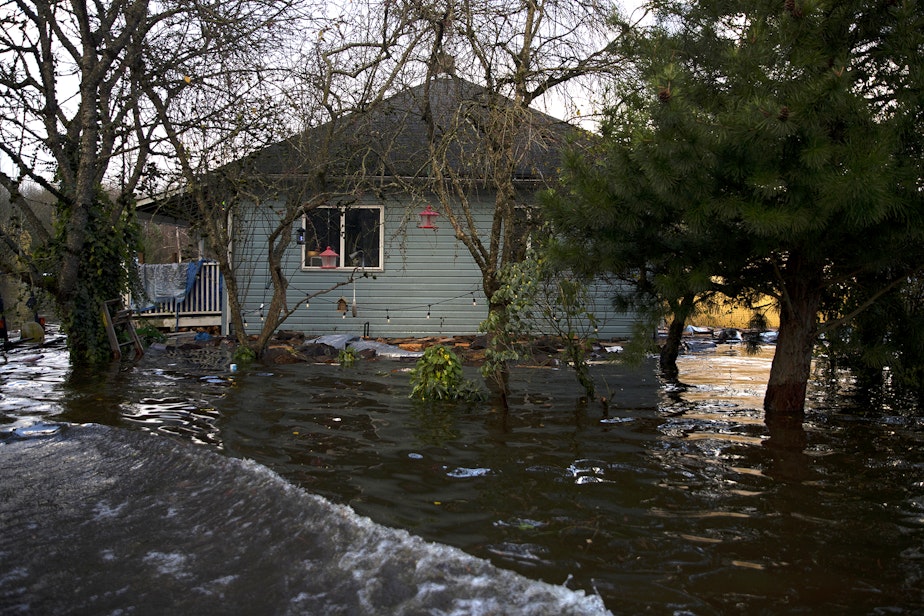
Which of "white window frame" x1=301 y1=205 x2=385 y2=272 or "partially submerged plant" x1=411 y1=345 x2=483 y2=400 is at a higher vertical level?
"white window frame" x1=301 y1=205 x2=385 y2=272

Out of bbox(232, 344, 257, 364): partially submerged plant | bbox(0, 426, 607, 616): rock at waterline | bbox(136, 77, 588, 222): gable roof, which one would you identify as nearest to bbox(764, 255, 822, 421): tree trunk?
bbox(136, 77, 588, 222): gable roof

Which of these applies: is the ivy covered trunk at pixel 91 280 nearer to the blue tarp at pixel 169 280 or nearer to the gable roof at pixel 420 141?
the gable roof at pixel 420 141

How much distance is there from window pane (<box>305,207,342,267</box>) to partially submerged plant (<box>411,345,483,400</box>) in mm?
7261

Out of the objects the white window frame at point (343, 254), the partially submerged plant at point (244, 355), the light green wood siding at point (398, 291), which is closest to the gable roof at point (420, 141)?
the white window frame at point (343, 254)

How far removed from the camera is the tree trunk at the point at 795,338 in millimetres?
6582

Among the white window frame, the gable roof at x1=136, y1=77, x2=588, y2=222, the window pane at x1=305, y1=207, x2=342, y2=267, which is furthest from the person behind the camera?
the window pane at x1=305, y1=207, x2=342, y2=267

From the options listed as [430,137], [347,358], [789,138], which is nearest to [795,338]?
[789,138]

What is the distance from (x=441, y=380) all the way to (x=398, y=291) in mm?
7244

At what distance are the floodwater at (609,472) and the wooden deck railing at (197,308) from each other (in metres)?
6.76

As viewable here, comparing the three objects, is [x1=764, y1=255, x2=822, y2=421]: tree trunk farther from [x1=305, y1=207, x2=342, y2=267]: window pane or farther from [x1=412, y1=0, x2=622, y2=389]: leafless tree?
[x1=305, y1=207, x2=342, y2=267]: window pane

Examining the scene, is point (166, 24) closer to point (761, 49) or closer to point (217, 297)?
point (217, 297)

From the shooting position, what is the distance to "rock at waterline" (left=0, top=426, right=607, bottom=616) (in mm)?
3266

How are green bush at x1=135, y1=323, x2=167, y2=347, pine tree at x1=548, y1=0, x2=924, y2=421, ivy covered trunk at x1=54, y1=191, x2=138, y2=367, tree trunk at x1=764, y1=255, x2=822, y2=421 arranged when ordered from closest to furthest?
pine tree at x1=548, y1=0, x2=924, y2=421, tree trunk at x1=764, y1=255, x2=822, y2=421, ivy covered trunk at x1=54, y1=191, x2=138, y2=367, green bush at x1=135, y1=323, x2=167, y2=347

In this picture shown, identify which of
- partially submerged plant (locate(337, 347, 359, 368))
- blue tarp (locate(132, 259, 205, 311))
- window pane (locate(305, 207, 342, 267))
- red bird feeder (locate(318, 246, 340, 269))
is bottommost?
partially submerged plant (locate(337, 347, 359, 368))
